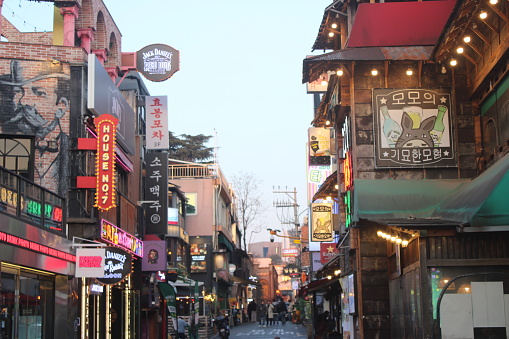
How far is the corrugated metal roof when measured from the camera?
68.1ft

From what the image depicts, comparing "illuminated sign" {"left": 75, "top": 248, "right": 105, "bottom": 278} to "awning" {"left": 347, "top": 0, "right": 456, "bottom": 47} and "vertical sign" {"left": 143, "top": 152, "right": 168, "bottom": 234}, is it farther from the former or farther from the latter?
"vertical sign" {"left": 143, "top": 152, "right": 168, "bottom": 234}

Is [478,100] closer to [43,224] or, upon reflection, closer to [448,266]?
[448,266]

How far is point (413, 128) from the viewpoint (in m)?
20.7

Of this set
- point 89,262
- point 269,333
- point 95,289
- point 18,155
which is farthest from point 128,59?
point 269,333

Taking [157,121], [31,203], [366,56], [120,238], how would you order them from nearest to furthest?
1. [31,203]
2. [366,56]
3. [120,238]
4. [157,121]

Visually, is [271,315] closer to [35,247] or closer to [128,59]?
[128,59]

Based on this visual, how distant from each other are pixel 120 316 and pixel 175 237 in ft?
62.4

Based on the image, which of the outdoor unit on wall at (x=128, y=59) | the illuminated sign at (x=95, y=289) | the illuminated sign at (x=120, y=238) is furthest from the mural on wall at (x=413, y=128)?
the outdoor unit on wall at (x=128, y=59)

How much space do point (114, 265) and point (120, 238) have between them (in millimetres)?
4482

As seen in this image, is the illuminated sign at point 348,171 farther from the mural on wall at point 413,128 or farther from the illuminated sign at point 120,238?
the illuminated sign at point 120,238

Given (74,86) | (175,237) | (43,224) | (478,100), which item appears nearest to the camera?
(43,224)

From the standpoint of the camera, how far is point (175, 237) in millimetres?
46844

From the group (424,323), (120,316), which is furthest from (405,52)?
(120,316)

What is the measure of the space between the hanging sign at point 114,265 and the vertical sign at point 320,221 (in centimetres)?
1478
